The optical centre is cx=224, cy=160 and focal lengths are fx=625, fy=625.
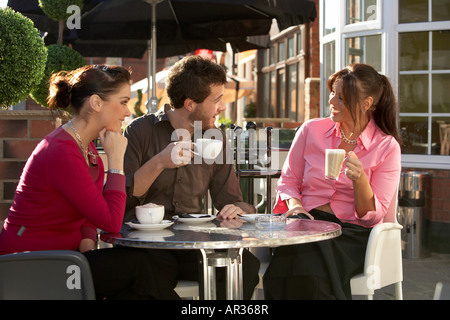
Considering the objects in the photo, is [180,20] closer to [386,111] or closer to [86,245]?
[386,111]

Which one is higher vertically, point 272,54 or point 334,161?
point 272,54

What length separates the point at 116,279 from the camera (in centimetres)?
236

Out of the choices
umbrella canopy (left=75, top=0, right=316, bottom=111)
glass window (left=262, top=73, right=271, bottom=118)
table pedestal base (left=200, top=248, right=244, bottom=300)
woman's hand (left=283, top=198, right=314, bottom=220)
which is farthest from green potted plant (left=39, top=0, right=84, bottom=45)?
glass window (left=262, top=73, right=271, bottom=118)

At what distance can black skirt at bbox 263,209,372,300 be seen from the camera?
258 cm

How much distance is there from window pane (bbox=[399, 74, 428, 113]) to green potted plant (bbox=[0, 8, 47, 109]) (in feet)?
13.9

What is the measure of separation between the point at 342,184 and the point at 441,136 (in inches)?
139

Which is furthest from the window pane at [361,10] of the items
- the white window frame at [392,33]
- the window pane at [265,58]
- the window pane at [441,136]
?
the window pane at [265,58]

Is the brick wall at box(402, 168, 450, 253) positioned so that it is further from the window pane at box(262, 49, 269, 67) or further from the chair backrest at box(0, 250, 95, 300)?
the window pane at box(262, 49, 269, 67)

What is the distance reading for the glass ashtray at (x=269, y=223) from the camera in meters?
2.35

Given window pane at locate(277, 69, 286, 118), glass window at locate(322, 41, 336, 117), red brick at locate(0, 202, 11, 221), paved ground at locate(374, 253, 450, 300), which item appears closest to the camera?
red brick at locate(0, 202, 11, 221)

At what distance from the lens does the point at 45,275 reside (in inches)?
78.2

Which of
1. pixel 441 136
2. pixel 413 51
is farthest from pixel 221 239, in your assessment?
pixel 413 51
